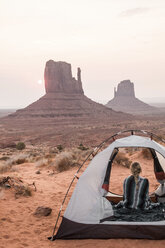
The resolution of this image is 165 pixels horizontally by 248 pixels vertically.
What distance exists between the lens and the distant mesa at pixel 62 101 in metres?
81.2

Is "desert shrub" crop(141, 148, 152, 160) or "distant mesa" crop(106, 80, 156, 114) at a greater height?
"distant mesa" crop(106, 80, 156, 114)

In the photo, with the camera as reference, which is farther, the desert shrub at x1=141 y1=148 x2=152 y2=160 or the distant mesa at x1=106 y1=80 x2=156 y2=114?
the distant mesa at x1=106 y1=80 x2=156 y2=114

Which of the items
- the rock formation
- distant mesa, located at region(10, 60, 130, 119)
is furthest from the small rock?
the rock formation

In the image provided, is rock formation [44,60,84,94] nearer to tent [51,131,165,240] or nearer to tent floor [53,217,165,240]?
tent [51,131,165,240]

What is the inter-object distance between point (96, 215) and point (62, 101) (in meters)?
84.4

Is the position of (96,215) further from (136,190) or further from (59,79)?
(59,79)

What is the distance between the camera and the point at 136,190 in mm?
5227

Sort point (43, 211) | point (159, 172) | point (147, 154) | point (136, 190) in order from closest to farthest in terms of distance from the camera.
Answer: point (136, 190) → point (43, 211) → point (159, 172) → point (147, 154)

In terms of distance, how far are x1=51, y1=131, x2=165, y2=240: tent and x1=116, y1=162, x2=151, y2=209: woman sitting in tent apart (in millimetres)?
423

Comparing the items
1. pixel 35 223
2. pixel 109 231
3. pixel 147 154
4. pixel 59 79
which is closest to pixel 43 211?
pixel 35 223

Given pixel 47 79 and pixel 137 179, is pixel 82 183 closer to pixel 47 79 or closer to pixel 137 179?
pixel 137 179

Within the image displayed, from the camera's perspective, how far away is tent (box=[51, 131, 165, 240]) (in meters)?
4.91

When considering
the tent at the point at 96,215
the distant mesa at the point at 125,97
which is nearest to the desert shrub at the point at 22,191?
the tent at the point at 96,215

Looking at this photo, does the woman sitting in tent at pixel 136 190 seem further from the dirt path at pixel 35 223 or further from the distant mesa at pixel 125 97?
the distant mesa at pixel 125 97
